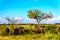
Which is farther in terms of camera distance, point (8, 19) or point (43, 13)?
point (43, 13)

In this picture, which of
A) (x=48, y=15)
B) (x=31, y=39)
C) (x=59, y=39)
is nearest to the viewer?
(x=59, y=39)

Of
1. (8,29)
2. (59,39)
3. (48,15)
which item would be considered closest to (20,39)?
(59,39)

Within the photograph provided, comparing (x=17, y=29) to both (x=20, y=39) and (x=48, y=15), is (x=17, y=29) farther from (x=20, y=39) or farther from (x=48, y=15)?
(x=48, y=15)

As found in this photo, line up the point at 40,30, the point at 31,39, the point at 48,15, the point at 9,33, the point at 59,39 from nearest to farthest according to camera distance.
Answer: the point at 59,39, the point at 31,39, the point at 9,33, the point at 40,30, the point at 48,15

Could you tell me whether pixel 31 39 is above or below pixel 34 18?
below

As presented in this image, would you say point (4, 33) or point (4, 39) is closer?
point (4, 39)

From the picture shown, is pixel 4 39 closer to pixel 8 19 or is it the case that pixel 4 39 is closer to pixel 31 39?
pixel 31 39

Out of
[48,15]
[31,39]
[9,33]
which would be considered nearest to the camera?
[31,39]

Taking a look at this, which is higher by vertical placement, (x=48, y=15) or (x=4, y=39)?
(x=48, y=15)

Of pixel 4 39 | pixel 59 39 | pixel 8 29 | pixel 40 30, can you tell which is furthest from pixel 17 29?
pixel 59 39

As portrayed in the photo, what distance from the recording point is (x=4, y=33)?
31.9 m

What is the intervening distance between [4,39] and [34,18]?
38953 mm

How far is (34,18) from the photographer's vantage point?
6462cm

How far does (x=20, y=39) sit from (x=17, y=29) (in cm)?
882
